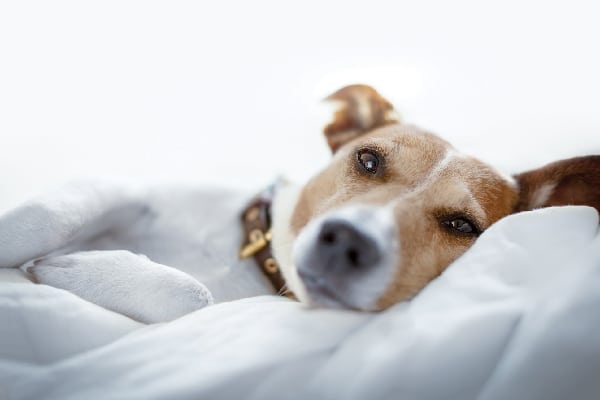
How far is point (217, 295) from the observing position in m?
1.83

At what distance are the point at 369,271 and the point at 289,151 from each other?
67.9 inches

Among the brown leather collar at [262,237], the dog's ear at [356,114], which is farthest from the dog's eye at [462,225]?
→ the dog's ear at [356,114]

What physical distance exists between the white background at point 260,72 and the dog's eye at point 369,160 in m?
0.89

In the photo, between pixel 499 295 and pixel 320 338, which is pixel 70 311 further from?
pixel 499 295

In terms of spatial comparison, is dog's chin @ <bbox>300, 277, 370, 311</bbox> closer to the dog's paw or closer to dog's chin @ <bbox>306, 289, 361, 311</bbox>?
dog's chin @ <bbox>306, 289, 361, 311</bbox>

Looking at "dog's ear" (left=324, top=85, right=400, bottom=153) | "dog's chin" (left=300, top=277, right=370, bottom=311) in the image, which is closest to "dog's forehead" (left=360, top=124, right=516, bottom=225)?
"dog's ear" (left=324, top=85, right=400, bottom=153)

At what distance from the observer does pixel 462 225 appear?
1.55m

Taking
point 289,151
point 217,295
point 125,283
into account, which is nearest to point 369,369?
point 125,283

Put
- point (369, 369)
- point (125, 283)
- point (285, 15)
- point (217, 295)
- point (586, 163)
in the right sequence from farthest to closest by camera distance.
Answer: point (285, 15) < point (217, 295) < point (586, 163) < point (125, 283) < point (369, 369)

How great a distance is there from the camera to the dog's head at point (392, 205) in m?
1.22

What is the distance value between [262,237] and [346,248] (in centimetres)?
82

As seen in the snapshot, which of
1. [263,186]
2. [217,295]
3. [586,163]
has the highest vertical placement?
[586,163]

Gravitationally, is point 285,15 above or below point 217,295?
above

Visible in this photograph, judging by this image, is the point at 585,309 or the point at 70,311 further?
the point at 70,311
